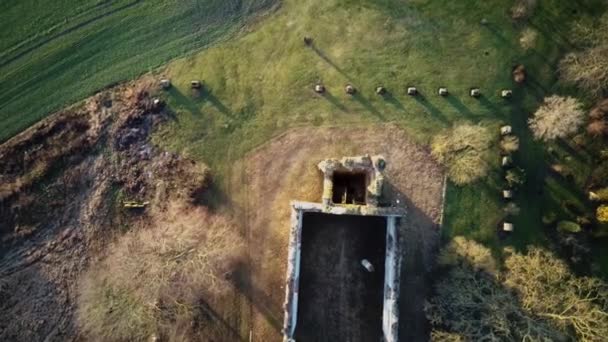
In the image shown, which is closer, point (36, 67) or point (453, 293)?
point (453, 293)

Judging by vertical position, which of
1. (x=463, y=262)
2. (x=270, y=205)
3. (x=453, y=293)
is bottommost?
(x=453, y=293)

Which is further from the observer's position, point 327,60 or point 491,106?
point 327,60

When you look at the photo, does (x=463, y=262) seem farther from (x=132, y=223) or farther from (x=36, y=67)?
(x=36, y=67)

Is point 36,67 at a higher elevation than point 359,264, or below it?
higher

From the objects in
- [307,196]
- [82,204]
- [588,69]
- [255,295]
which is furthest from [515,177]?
[82,204]

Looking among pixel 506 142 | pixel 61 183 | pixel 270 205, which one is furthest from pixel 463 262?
pixel 61 183

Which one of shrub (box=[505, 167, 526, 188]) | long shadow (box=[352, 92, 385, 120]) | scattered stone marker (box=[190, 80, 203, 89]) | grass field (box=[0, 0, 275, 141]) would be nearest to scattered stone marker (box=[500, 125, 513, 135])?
shrub (box=[505, 167, 526, 188])

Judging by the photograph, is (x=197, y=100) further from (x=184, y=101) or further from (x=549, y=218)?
(x=549, y=218)

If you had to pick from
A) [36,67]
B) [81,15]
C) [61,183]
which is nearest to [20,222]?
[61,183]
